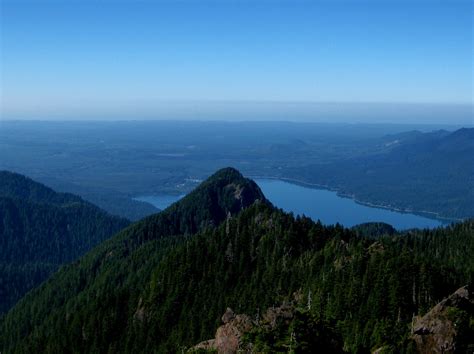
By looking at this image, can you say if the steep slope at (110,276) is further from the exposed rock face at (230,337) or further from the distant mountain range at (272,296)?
the exposed rock face at (230,337)

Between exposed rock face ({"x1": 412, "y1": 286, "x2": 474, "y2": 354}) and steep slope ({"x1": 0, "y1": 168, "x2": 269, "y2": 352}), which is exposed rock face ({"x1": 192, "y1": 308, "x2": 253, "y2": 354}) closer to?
exposed rock face ({"x1": 412, "y1": 286, "x2": 474, "y2": 354})

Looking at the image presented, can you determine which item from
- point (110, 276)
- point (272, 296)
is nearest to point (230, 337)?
point (272, 296)

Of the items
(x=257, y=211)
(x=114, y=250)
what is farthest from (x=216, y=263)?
(x=114, y=250)

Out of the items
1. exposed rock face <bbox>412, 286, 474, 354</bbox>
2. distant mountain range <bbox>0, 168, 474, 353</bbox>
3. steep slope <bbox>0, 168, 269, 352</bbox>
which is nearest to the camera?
exposed rock face <bbox>412, 286, 474, 354</bbox>

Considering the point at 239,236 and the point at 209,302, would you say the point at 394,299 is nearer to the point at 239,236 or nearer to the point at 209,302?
the point at 209,302

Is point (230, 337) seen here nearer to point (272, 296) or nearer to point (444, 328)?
point (272, 296)

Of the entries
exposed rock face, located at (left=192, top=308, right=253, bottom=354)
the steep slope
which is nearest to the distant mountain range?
exposed rock face, located at (left=192, top=308, right=253, bottom=354)

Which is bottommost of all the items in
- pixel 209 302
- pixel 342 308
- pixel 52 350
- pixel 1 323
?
pixel 1 323
